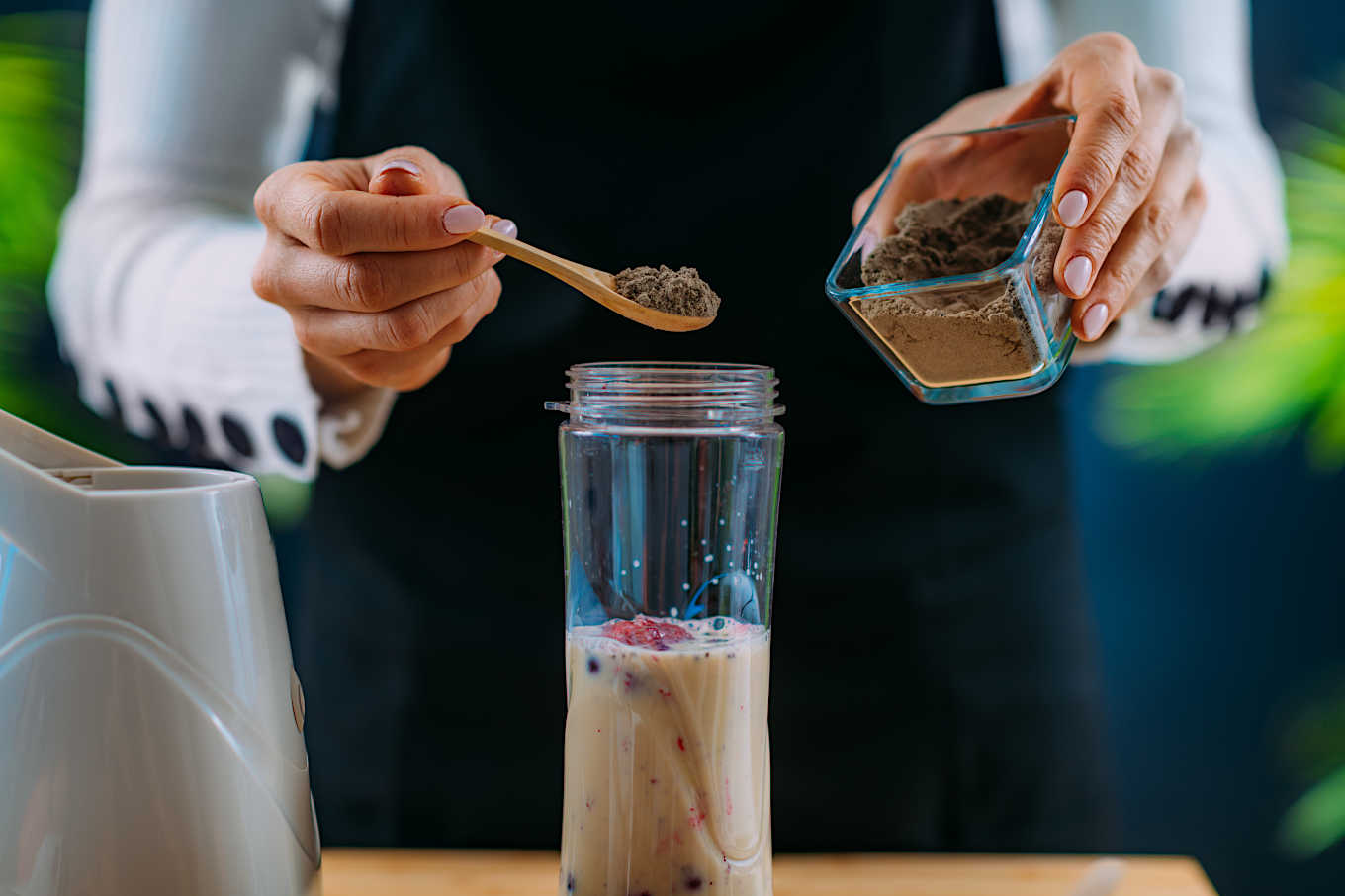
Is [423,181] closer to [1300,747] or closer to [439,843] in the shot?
[439,843]

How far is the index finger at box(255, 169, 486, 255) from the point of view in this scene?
0.54 m

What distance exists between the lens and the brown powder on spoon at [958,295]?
1.81 feet

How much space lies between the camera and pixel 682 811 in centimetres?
53

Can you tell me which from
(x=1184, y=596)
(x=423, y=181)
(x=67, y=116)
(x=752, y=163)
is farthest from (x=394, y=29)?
(x=1184, y=596)

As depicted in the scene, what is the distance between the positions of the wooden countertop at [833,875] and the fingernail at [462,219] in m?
0.38

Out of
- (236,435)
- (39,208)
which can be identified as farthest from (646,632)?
(39,208)

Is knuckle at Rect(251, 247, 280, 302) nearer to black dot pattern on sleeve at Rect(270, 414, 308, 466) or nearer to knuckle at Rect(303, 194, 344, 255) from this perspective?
knuckle at Rect(303, 194, 344, 255)

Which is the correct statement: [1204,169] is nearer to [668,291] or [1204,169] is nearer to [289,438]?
[668,291]

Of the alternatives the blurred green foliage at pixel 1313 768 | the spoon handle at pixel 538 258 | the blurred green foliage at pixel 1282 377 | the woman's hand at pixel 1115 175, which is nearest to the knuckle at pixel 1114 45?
the woman's hand at pixel 1115 175

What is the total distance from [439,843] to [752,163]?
0.73 m

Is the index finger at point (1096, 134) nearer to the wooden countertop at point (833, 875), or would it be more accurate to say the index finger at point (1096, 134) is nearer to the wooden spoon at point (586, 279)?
the wooden spoon at point (586, 279)

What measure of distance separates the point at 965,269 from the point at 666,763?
1.13 ft

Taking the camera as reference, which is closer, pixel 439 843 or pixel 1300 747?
pixel 439 843

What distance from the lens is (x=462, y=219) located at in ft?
1.77
